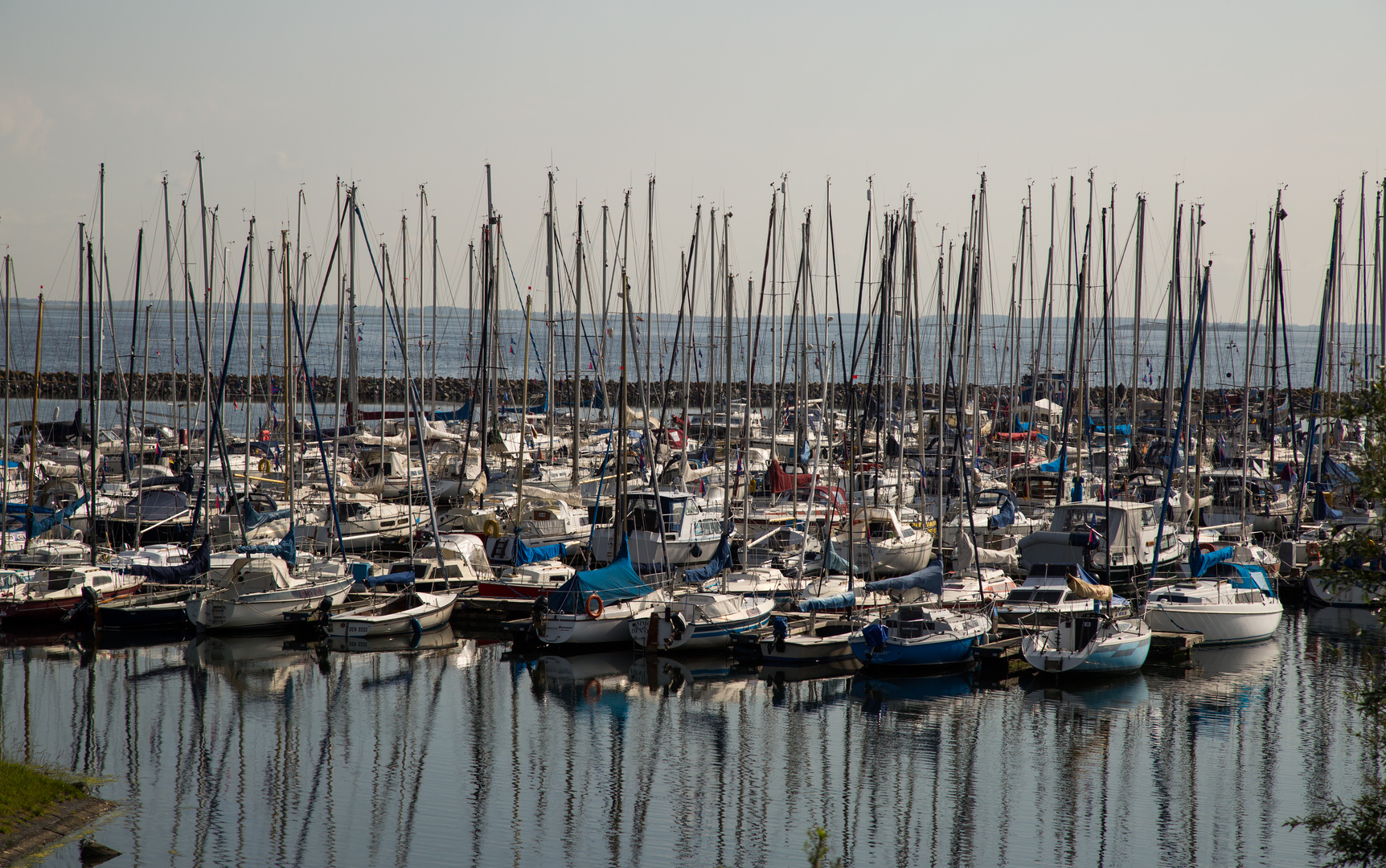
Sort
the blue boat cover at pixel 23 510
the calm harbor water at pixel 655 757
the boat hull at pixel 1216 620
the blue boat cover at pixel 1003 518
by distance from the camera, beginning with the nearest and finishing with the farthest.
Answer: the calm harbor water at pixel 655 757 → the boat hull at pixel 1216 620 → the blue boat cover at pixel 23 510 → the blue boat cover at pixel 1003 518

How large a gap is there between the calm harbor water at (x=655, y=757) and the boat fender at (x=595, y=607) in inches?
49.0

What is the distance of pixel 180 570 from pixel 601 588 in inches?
496

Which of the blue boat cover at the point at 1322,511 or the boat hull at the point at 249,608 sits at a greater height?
the blue boat cover at the point at 1322,511

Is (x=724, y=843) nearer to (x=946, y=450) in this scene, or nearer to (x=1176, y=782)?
(x=1176, y=782)

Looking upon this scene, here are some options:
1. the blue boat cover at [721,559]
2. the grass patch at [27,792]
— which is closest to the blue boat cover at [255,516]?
the blue boat cover at [721,559]

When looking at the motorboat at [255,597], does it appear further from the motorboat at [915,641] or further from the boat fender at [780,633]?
the motorboat at [915,641]

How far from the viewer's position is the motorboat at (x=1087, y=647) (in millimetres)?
29984

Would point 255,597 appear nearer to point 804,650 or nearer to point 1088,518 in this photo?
point 804,650

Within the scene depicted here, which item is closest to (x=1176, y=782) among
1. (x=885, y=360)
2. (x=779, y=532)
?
(x=779, y=532)

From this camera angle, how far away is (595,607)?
3266 centimetres

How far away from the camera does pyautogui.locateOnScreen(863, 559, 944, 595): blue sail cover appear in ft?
109

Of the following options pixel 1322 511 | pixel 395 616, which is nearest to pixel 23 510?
pixel 395 616

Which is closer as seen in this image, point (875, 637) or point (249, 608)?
point (875, 637)

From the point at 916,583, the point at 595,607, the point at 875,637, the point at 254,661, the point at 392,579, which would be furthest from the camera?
the point at 392,579
